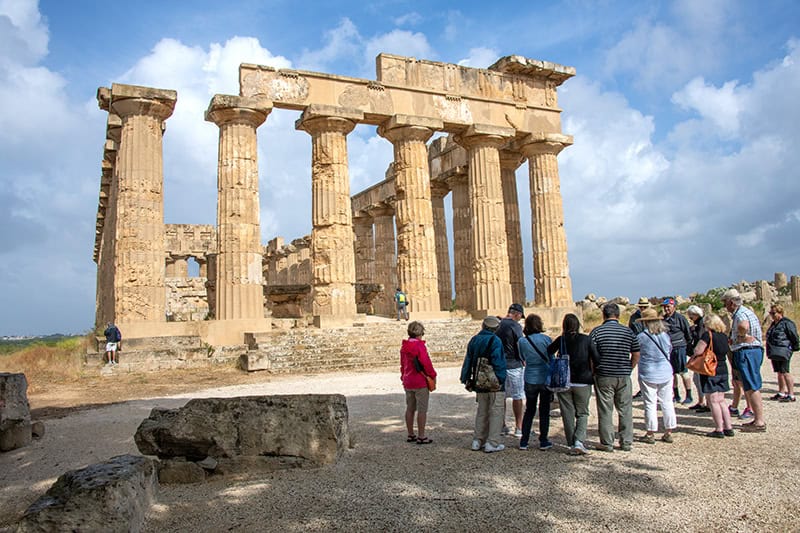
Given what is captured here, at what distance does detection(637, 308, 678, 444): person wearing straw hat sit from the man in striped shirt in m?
0.45

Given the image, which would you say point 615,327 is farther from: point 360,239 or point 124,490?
point 360,239

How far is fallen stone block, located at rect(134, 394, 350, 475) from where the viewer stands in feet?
19.3

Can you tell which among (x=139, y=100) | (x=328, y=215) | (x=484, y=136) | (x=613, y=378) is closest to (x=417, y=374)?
(x=613, y=378)

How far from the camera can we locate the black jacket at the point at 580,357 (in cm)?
649

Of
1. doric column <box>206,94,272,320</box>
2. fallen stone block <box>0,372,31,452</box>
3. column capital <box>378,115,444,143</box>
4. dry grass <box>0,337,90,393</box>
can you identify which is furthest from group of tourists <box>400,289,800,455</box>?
column capital <box>378,115,444,143</box>

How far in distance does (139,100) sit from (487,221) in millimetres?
12180

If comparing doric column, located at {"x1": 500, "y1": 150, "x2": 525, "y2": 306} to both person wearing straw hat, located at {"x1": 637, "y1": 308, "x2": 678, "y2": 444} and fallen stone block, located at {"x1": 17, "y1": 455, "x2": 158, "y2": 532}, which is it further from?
fallen stone block, located at {"x1": 17, "y1": 455, "x2": 158, "y2": 532}

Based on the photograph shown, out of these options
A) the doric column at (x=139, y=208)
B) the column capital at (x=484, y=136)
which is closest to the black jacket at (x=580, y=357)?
the doric column at (x=139, y=208)

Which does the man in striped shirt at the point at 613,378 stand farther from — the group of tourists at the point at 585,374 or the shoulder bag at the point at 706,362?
the shoulder bag at the point at 706,362

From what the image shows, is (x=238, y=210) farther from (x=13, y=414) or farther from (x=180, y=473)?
(x=180, y=473)

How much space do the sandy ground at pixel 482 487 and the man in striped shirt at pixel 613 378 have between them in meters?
0.22

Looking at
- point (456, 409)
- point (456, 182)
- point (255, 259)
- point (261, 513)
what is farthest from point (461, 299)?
point (261, 513)

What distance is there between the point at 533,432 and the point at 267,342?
10.6 m

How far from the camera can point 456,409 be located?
945 cm
